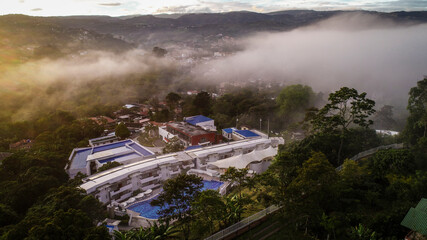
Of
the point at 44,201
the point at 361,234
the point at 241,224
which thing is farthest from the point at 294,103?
the point at 44,201

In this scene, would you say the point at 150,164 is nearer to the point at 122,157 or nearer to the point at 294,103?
the point at 122,157

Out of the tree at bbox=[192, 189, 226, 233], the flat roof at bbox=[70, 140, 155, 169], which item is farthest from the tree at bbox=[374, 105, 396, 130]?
the tree at bbox=[192, 189, 226, 233]

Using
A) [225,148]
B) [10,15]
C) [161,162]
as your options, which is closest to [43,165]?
[161,162]

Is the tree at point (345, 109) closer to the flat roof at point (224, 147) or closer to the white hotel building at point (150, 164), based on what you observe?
the white hotel building at point (150, 164)

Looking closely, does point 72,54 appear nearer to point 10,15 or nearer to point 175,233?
point 10,15

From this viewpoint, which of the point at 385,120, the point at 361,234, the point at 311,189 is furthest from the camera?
the point at 385,120

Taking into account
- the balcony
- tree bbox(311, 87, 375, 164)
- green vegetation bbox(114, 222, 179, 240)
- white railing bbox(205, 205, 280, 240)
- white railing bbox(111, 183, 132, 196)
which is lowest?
the balcony

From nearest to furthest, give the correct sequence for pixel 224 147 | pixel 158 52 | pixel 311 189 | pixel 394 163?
pixel 311 189, pixel 394 163, pixel 224 147, pixel 158 52

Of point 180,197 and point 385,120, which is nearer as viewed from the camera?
point 180,197

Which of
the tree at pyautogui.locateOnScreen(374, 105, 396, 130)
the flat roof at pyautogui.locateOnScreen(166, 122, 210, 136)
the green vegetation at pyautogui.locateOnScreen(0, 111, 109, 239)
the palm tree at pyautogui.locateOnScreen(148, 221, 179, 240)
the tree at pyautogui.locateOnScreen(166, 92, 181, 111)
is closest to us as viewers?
the green vegetation at pyautogui.locateOnScreen(0, 111, 109, 239)

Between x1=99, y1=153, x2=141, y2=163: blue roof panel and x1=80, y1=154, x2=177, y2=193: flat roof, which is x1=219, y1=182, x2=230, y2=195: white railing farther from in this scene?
x1=99, y1=153, x2=141, y2=163: blue roof panel
